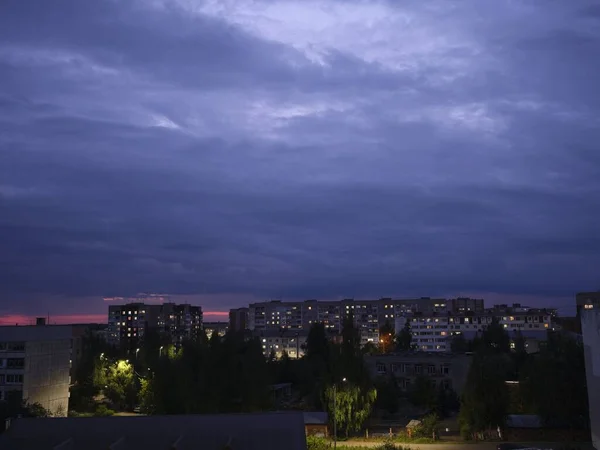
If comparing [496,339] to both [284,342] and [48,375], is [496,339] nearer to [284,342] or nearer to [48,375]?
[284,342]

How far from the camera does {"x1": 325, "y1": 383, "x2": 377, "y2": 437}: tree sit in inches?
1430

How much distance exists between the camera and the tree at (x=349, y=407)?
36.3m

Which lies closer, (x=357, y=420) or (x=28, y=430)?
(x=28, y=430)

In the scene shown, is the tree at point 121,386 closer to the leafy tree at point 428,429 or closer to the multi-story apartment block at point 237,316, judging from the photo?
the leafy tree at point 428,429

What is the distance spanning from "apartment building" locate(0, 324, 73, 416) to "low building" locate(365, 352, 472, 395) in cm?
2808

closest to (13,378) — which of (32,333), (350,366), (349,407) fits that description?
(32,333)

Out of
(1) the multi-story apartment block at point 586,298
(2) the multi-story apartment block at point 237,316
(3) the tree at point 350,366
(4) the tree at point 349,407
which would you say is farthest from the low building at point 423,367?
(2) the multi-story apartment block at point 237,316

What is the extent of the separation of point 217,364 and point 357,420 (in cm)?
1305

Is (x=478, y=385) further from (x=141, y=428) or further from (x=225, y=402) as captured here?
(x=141, y=428)

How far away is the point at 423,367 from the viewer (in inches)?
2336

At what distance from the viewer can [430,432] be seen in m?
35.0

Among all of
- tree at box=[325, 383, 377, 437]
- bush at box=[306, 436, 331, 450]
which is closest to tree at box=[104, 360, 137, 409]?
tree at box=[325, 383, 377, 437]

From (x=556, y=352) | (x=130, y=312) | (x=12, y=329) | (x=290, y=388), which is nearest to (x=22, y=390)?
(x=12, y=329)

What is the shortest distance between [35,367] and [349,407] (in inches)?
1116
